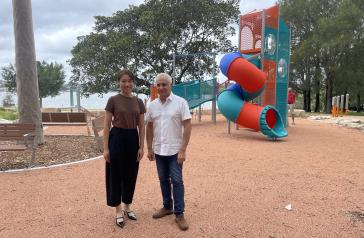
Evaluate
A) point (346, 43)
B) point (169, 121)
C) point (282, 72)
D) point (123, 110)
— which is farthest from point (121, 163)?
point (346, 43)

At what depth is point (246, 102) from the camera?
460 inches

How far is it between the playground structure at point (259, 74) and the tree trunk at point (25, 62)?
17.7 feet

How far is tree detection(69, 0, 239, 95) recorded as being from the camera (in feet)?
74.6

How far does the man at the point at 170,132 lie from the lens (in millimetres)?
3711

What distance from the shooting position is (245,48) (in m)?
13.0

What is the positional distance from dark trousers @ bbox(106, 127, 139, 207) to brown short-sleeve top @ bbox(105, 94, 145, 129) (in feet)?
0.20

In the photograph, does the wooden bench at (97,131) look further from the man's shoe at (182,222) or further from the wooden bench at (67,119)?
the man's shoe at (182,222)

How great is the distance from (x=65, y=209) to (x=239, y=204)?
204cm

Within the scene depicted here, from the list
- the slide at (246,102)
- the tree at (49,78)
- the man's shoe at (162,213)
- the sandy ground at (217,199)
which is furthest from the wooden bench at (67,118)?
A: the tree at (49,78)

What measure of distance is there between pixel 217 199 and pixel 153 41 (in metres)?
18.8

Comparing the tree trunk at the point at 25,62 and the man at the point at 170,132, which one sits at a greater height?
the tree trunk at the point at 25,62

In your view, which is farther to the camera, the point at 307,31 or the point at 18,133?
the point at 307,31

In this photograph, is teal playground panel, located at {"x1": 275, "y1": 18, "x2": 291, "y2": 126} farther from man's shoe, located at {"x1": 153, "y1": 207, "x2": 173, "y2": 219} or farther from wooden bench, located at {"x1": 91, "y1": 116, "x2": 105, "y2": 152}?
man's shoe, located at {"x1": 153, "y1": 207, "x2": 173, "y2": 219}

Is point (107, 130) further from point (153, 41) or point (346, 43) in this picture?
point (346, 43)
